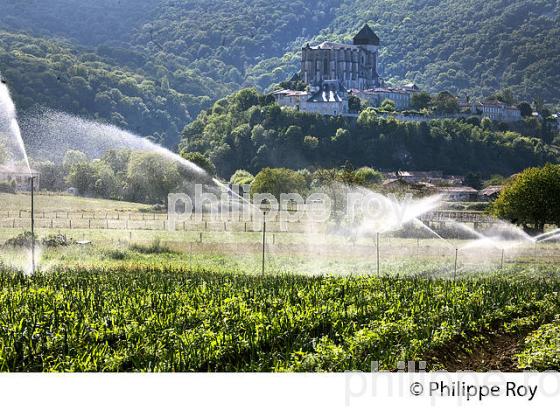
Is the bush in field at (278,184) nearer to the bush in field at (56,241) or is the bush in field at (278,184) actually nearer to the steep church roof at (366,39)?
the bush in field at (56,241)

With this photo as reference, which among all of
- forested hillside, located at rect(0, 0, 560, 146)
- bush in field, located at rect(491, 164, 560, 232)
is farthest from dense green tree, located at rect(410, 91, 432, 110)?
bush in field, located at rect(491, 164, 560, 232)

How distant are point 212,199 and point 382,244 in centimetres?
1637

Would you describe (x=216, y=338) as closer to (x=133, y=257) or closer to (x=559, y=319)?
(x=559, y=319)

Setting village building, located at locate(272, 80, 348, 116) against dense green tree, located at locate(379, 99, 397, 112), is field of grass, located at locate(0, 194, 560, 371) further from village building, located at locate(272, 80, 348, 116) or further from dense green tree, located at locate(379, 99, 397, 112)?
dense green tree, located at locate(379, 99, 397, 112)

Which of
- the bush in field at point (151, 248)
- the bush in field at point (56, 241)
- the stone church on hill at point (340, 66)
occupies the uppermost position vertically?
the stone church on hill at point (340, 66)

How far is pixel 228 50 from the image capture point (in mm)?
182125

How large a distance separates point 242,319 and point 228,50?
554ft

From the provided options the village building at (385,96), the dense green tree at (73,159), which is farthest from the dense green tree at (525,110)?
the dense green tree at (73,159)

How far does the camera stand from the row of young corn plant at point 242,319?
14.1m

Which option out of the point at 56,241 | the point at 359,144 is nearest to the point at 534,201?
the point at 56,241

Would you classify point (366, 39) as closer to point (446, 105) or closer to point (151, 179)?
point (446, 105)

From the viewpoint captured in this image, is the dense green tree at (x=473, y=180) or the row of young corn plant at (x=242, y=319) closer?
the row of young corn plant at (x=242, y=319)

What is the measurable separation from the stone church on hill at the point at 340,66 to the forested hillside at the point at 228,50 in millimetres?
16860

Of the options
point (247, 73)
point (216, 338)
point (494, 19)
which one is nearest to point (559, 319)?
point (216, 338)
